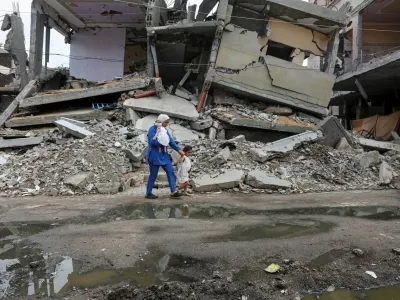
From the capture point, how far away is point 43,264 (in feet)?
10.3

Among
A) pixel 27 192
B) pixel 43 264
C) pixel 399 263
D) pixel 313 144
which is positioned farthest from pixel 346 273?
pixel 313 144

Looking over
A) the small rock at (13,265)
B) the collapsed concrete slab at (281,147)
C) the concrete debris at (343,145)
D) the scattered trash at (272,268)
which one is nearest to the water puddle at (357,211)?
the scattered trash at (272,268)

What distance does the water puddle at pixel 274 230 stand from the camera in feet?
12.8

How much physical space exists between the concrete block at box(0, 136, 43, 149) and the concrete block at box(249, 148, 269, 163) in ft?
20.4

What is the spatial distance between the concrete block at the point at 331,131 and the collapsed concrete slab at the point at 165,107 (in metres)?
4.17

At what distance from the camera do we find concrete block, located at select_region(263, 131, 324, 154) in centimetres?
897

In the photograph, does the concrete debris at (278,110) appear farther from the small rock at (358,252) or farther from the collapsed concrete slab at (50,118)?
the small rock at (358,252)

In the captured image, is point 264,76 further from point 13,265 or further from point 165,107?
point 13,265

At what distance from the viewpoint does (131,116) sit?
1081cm

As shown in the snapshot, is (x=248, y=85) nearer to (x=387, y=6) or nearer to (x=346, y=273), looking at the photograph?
(x=387, y=6)

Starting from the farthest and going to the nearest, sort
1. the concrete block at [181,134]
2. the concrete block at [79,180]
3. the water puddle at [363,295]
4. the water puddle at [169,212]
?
1. the concrete block at [181,134]
2. the concrete block at [79,180]
3. the water puddle at [169,212]
4. the water puddle at [363,295]

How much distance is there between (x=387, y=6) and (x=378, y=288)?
16225 mm

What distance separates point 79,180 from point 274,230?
4.35 metres

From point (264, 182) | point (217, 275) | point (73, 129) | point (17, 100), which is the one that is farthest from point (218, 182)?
point (17, 100)
